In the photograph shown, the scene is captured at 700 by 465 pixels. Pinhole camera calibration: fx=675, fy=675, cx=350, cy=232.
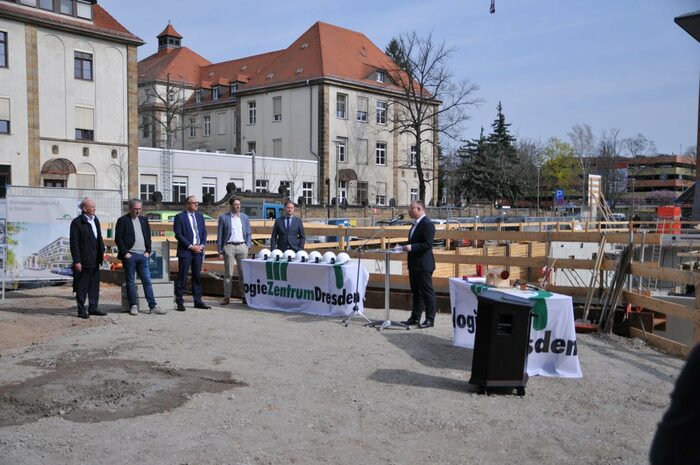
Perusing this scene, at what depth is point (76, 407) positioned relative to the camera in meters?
5.94

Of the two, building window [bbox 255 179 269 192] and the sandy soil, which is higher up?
building window [bbox 255 179 269 192]

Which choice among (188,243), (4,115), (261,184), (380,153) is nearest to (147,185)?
(261,184)

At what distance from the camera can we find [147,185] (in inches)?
2068

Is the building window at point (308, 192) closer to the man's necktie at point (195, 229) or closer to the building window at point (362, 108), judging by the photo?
the building window at point (362, 108)

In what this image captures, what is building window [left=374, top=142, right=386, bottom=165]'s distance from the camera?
68.1 m

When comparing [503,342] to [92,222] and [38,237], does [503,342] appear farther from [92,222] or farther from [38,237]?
[38,237]

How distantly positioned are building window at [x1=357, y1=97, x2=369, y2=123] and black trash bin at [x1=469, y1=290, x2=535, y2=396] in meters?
60.1

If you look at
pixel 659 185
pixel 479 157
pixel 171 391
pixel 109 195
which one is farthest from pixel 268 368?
pixel 659 185

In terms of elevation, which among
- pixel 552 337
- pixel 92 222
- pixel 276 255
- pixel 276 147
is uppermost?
pixel 276 147

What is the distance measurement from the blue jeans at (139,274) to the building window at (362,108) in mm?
55612

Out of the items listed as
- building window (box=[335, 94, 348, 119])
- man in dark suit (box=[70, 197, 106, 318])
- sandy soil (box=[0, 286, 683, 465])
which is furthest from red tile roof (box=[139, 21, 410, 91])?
sandy soil (box=[0, 286, 683, 465])

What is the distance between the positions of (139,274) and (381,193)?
190ft

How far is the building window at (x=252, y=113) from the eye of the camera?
67.6m

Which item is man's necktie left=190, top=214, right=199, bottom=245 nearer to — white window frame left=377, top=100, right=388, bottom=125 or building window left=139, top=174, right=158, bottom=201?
building window left=139, top=174, right=158, bottom=201
